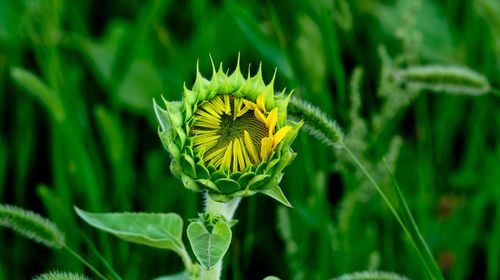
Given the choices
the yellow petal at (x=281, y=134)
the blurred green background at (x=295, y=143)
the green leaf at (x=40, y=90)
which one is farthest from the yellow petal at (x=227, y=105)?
the green leaf at (x=40, y=90)

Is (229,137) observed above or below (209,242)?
above

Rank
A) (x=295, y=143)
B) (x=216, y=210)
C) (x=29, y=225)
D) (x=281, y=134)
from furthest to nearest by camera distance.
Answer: (x=295, y=143)
(x=29, y=225)
(x=216, y=210)
(x=281, y=134)

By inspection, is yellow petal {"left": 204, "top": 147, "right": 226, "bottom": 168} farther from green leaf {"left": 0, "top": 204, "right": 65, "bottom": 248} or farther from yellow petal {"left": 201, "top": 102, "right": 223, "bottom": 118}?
green leaf {"left": 0, "top": 204, "right": 65, "bottom": 248}

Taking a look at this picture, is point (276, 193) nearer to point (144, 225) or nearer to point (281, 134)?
point (281, 134)

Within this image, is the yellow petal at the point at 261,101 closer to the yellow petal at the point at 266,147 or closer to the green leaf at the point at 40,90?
the yellow petal at the point at 266,147

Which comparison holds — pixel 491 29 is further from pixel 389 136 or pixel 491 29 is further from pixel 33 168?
pixel 33 168

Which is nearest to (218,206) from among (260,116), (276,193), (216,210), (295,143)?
(216,210)
